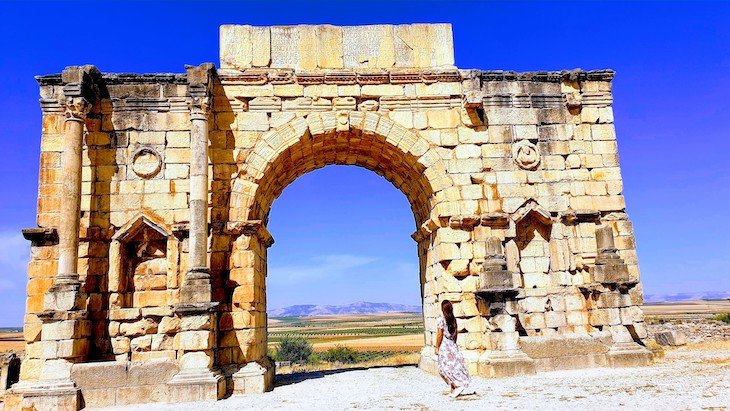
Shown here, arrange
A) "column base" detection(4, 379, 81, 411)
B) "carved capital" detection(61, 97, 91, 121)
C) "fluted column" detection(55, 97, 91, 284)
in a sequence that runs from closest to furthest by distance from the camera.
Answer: "column base" detection(4, 379, 81, 411), "fluted column" detection(55, 97, 91, 284), "carved capital" detection(61, 97, 91, 121)

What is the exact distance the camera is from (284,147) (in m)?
10.3

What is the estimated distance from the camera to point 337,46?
1101 centimetres

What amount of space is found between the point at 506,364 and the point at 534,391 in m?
1.58

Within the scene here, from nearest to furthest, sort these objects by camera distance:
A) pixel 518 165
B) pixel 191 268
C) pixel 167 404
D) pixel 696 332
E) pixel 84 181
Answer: pixel 167 404
pixel 191 268
pixel 84 181
pixel 518 165
pixel 696 332

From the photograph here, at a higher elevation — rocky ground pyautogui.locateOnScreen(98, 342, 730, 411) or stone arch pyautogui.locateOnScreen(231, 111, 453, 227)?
stone arch pyautogui.locateOnScreen(231, 111, 453, 227)

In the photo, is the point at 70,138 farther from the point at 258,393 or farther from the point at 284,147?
the point at 258,393

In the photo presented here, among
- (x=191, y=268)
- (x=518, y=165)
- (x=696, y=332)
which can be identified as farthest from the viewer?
(x=696, y=332)

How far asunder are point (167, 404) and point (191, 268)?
2.12m

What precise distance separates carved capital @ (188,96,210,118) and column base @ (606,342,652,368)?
8.40 m

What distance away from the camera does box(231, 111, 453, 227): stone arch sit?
1018 cm

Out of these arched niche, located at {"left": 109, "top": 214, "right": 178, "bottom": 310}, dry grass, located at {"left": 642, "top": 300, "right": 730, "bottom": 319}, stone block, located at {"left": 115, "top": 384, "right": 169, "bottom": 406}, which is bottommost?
dry grass, located at {"left": 642, "top": 300, "right": 730, "bottom": 319}

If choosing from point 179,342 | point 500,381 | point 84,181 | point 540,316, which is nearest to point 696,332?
point 540,316

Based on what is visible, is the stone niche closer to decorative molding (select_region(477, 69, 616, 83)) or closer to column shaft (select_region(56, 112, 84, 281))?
column shaft (select_region(56, 112, 84, 281))

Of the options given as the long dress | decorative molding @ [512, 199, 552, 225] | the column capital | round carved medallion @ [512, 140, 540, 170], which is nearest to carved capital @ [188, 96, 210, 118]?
the column capital
